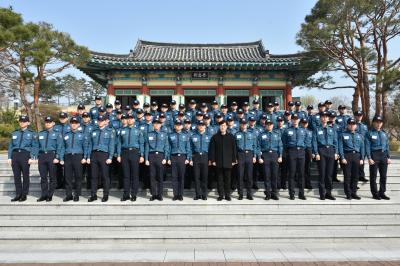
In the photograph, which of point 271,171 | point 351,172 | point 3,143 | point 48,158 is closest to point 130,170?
point 48,158

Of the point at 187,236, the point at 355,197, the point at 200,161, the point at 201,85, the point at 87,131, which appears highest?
the point at 201,85

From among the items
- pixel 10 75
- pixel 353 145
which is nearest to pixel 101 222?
pixel 353 145

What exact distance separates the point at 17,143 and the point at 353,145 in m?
7.51

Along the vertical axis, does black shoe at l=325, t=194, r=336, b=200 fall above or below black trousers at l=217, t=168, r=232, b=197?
below

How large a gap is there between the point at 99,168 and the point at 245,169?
328 cm

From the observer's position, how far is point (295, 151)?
7516 mm

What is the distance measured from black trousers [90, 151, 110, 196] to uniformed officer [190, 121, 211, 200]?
75.2 inches

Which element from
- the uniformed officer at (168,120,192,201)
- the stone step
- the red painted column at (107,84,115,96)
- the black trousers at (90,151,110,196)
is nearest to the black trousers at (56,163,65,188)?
the black trousers at (90,151,110,196)

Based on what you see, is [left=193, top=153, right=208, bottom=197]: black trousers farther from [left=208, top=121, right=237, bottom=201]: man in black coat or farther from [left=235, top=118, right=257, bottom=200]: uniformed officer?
[left=235, top=118, right=257, bottom=200]: uniformed officer

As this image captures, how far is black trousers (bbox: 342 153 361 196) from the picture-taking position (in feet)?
24.3

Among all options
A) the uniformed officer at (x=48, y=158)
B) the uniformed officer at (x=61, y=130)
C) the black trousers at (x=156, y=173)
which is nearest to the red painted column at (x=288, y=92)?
the black trousers at (x=156, y=173)

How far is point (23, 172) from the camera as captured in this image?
7230 mm

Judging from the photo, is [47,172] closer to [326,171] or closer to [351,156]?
[326,171]

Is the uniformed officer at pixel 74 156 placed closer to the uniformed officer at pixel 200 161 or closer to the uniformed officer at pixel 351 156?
the uniformed officer at pixel 200 161
